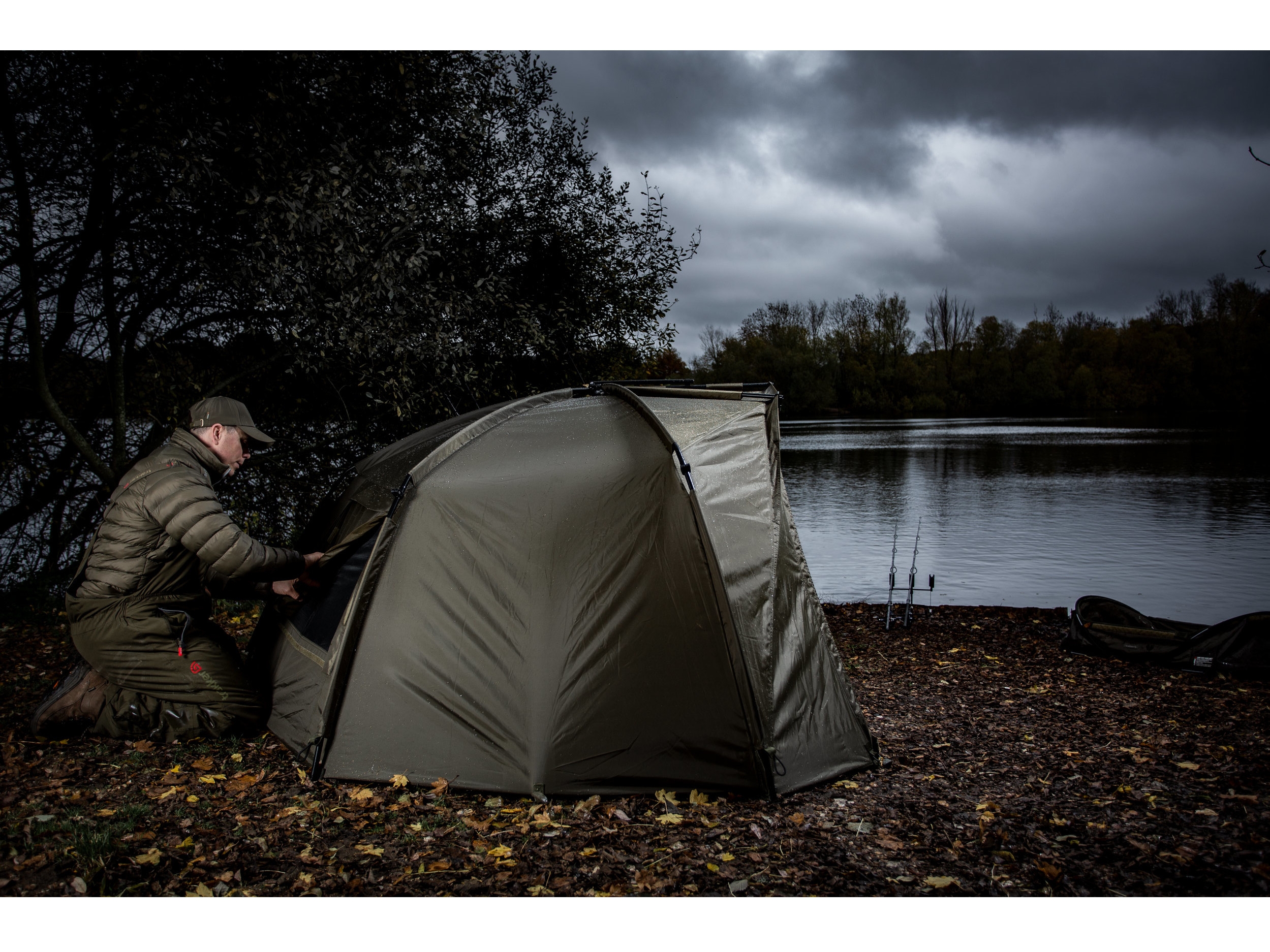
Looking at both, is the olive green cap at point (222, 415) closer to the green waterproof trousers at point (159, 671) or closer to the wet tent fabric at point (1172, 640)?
the green waterproof trousers at point (159, 671)

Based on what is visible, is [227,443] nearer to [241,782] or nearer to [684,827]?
[241,782]

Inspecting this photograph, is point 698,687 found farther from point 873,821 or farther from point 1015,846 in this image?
point 1015,846

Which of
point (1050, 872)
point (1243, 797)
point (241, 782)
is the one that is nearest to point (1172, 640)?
point (1243, 797)

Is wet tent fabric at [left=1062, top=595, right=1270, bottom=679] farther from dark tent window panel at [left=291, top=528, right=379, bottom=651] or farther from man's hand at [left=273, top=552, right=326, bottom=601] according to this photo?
man's hand at [left=273, top=552, right=326, bottom=601]

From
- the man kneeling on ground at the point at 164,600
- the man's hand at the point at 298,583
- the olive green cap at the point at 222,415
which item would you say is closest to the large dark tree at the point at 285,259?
the olive green cap at the point at 222,415

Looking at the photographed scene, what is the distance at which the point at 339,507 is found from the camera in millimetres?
5051

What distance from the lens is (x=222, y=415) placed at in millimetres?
4637

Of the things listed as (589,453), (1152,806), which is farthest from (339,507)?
(1152,806)

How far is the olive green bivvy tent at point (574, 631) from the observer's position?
390cm

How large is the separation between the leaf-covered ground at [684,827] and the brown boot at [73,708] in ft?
0.37

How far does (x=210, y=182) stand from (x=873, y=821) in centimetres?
648

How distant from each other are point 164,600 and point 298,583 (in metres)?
0.72

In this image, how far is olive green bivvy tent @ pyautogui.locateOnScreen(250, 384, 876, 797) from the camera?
3.90 meters

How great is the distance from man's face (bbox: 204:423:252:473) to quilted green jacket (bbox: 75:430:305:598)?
0.08m
